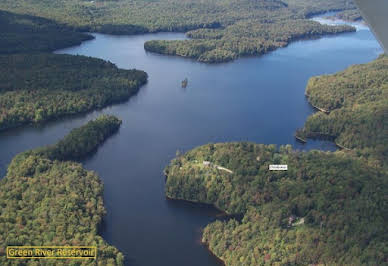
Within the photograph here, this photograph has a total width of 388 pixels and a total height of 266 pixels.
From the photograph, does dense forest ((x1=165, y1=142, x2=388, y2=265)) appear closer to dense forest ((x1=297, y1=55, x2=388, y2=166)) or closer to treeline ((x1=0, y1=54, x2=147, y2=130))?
dense forest ((x1=297, y1=55, x2=388, y2=166))


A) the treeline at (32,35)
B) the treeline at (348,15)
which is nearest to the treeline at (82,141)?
the treeline at (32,35)

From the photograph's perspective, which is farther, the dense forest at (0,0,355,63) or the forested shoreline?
the dense forest at (0,0,355,63)

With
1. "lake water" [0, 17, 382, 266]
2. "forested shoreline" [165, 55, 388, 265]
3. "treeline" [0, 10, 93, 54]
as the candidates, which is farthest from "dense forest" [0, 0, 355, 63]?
"forested shoreline" [165, 55, 388, 265]

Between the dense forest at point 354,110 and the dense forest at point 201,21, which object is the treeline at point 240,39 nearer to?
the dense forest at point 201,21

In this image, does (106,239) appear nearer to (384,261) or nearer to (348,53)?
(384,261)

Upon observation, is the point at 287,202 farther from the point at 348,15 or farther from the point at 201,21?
the point at 348,15

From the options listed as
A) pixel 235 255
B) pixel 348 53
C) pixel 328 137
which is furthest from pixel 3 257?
pixel 348 53

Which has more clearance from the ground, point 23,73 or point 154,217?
point 23,73
